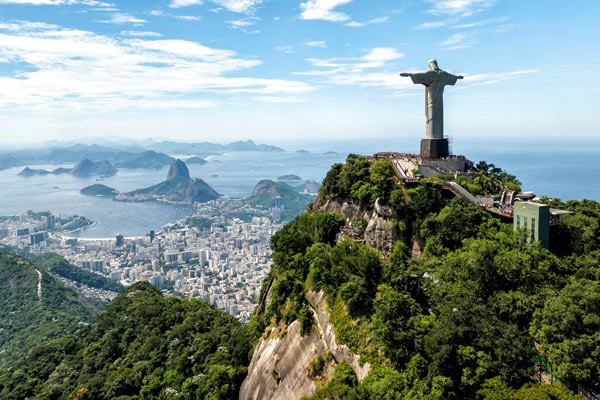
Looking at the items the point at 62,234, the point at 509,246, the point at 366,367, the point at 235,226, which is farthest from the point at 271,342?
the point at 62,234

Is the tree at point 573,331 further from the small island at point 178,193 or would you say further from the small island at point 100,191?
the small island at point 100,191

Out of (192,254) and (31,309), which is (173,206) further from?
(31,309)

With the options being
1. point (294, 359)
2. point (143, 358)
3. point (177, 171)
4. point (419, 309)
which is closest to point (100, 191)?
point (177, 171)

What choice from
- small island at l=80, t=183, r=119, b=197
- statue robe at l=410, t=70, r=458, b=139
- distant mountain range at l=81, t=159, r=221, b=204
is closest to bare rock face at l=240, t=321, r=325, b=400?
statue robe at l=410, t=70, r=458, b=139

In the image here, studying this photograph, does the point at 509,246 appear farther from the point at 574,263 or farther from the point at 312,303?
the point at 312,303

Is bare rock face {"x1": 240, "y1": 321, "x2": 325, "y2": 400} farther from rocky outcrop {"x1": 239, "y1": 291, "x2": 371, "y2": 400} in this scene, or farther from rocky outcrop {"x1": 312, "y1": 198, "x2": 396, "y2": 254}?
rocky outcrop {"x1": 312, "y1": 198, "x2": 396, "y2": 254}

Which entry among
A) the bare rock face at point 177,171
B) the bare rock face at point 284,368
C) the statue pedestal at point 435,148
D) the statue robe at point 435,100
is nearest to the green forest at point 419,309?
the bare rock face at point 284,368
